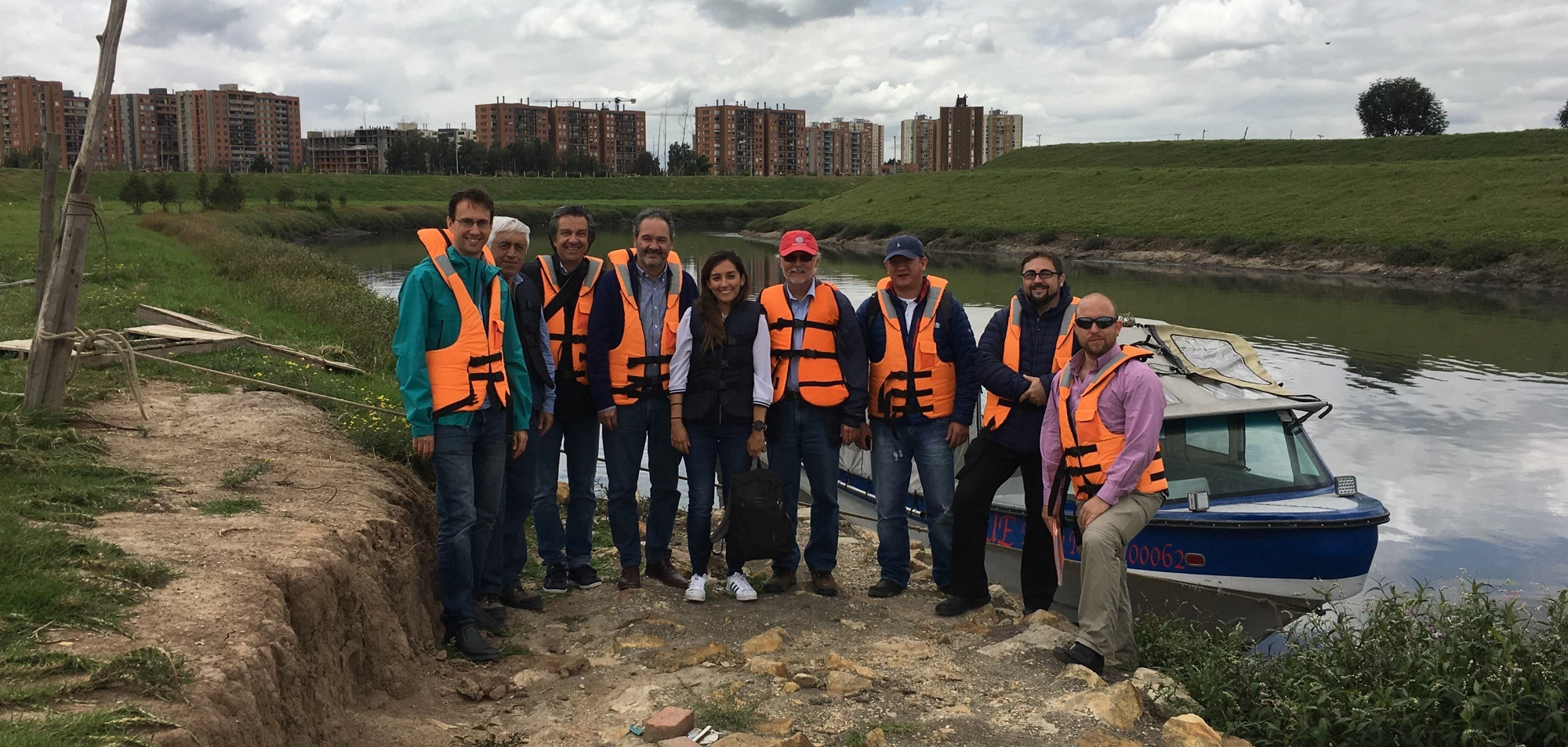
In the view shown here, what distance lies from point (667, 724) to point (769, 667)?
1020mm

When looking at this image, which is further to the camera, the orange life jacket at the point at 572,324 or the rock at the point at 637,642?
the orange life jacket at the point at 572,324

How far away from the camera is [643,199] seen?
364 ft

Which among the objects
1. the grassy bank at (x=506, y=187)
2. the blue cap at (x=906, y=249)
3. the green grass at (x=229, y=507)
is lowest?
the green grass at (x=229, y=507)

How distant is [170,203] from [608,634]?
67530 millimetres

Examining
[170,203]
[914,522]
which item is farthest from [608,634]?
[170,203]

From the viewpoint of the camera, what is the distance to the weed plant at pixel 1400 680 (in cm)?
500

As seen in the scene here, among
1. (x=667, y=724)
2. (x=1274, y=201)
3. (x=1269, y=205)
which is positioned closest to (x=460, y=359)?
(x=667, y=724)

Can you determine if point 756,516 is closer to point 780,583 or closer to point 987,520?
point 780,583

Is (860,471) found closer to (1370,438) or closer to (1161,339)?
(1161,339)

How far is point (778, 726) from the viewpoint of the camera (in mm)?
5027

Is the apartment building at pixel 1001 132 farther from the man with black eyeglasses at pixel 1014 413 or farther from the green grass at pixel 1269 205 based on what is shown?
the man with black eyeglasses at pixel 1014 413

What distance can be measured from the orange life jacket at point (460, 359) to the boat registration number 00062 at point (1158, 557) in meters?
4.31

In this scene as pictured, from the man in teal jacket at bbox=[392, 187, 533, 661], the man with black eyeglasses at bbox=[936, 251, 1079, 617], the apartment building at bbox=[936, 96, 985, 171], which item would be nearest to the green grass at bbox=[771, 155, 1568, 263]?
the man with black eyeglasses at bbox=[936, 251, 1079, 617]

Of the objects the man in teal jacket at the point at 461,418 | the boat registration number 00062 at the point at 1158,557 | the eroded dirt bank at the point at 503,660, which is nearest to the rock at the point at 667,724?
the eroded dirt bank at the point at 503,660
